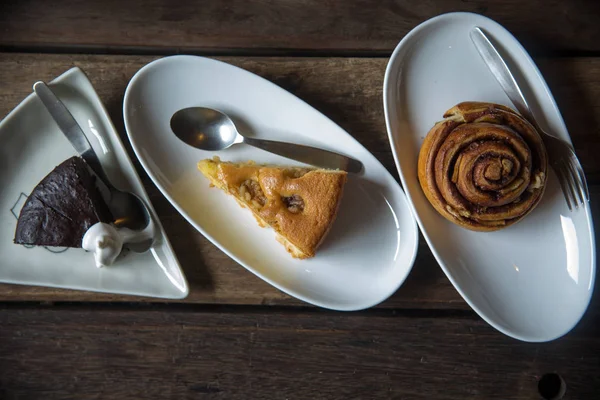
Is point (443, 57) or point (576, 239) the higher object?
point (443, 57)

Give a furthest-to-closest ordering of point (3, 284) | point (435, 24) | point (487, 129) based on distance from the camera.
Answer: point (3, 284) < point (435, 24) < point (487, 129)

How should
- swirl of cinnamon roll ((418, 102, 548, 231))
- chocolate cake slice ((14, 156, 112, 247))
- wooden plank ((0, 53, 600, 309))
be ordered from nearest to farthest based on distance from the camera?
swirl of cinnamon roll ((418, 102, 548, 231)) < chocolate cake slice ((14, 156, 112, 247)) < wooden plank ((0, 53, 600, 309))

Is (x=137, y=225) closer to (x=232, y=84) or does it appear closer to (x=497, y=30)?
(x=232, y=84)

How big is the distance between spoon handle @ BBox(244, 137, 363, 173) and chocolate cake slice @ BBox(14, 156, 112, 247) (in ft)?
1.51

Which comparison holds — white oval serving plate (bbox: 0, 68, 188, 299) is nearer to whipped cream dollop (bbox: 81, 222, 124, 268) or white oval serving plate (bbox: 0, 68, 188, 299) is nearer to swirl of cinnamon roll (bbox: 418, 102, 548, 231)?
whipped cream dollop (bbox: 81, 222, 124, 268)

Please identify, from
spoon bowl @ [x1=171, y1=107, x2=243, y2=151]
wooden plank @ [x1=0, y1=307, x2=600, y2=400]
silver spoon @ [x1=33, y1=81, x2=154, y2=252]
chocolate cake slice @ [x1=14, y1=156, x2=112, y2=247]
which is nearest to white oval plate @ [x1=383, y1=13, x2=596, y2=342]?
wooden plank @ [x1=0, y1=307, x2=600, y2=400]

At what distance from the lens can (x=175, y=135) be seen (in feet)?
4.44

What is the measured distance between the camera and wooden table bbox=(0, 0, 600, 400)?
1.39 m

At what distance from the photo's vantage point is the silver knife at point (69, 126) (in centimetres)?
130

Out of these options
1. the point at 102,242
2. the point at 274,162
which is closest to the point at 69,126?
the point at 102,242

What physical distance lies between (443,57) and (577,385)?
103 cm

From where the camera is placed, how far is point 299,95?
4.57ft

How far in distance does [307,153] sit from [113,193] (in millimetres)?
558

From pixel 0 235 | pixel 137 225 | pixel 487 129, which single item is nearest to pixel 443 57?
pixel 487 129
